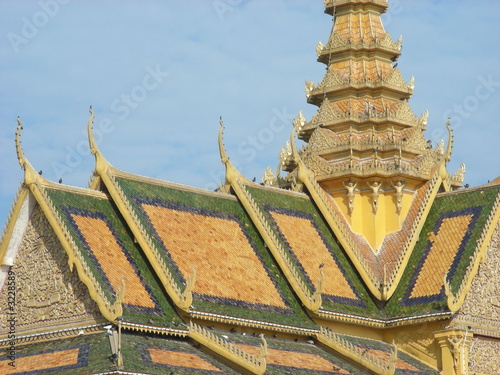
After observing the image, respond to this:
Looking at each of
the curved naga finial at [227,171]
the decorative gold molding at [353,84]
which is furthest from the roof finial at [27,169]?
the decorative gold molding at [353,84]

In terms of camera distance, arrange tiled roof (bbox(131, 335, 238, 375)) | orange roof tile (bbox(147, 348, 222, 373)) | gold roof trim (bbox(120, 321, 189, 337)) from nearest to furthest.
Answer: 1. tiled roof (bbox(131, 335, 238, 375))
2. orange roof tile (bbox(147, 348, 222, 373))
3. gold roof trim (bbox(120, 321, 189, 337))

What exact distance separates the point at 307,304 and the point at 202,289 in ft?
10.3

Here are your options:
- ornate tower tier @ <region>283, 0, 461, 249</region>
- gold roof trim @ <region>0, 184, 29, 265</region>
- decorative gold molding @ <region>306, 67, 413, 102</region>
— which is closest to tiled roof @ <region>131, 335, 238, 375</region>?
gold roof trim @ <region>0, 184, 29, 265</region>

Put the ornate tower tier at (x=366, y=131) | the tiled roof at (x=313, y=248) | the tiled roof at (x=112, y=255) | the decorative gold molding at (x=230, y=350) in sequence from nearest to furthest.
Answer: the decorative gold molding at (x=230, y=350)
the tiled roof at (x=112, y=255)
the tiled roof at (x=313, y=248)
the ornate tower tier at (x=366, y=131)

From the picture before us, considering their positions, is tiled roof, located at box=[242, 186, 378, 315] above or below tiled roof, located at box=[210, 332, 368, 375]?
above

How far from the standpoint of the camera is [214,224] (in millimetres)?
36688

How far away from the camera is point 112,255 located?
33375 mm

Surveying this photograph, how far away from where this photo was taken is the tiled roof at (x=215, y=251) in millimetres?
34219

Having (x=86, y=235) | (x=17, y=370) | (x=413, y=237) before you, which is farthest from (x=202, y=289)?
(x=413, y=237)

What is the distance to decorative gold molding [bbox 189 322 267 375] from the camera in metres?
31.6

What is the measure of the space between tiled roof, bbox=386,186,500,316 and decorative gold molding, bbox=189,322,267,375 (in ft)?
21.0

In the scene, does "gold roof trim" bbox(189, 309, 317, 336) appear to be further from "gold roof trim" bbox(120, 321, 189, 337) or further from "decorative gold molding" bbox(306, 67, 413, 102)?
"decorative gold molding" bbox(306, 67, 413, 102)

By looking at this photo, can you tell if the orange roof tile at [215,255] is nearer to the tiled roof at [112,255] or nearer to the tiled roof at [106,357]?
the tiled roof at [112,255]

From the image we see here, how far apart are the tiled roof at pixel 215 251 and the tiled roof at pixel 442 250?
3.21 metres
